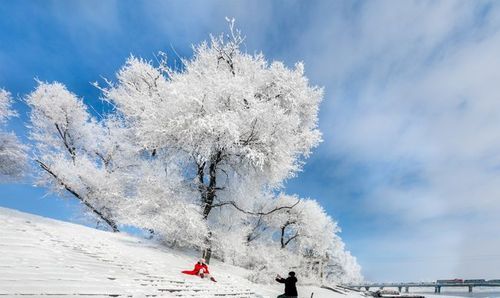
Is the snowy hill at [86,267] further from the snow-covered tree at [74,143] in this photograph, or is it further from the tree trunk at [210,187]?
the snow-covered tree at [74,143]

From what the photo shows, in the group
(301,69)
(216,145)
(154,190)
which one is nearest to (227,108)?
(216,145)

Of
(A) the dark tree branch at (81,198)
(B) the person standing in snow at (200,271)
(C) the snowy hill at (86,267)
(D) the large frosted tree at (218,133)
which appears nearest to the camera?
(C) the snowy hill at (86,267)

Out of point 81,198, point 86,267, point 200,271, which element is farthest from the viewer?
point 81,198

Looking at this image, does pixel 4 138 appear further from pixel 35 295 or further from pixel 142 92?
pixel 35 295

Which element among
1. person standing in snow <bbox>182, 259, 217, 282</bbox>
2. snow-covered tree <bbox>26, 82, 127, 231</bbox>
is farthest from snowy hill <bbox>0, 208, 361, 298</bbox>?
snow-covered tree <bbox>26, 82, 127, 231</bbox>

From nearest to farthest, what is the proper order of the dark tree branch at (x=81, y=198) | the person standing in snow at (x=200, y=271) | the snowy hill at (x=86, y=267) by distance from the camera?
the snowy hill at (x=86, y=267)
the person standing in snow at (x=200, y=271)
the dark tree branch at (x=81, y=198)

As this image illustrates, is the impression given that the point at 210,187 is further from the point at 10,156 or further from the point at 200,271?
the point at 10,156

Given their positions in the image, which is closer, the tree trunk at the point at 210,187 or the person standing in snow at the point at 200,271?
the person standing in snow at the point at 200,271

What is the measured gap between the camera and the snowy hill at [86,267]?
22.3ft

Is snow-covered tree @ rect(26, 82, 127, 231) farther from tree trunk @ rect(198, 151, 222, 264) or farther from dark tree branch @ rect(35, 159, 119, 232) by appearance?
tree trunk @ rect(198, 151, 222, 264)

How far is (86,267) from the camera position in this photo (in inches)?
354

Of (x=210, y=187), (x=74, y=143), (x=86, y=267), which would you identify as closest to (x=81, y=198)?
(x=74, y=143)

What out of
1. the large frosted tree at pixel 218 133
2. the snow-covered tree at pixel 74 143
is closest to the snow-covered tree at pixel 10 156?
the snow-covered tree at pixel 74 143

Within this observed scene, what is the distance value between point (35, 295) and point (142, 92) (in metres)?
22.2
